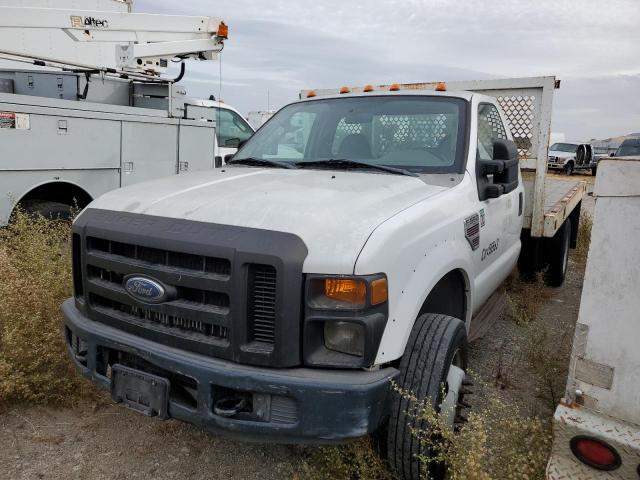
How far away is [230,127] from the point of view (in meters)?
9.35

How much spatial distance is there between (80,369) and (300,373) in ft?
4.06

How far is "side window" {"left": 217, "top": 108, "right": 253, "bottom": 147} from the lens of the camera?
30.1 feet

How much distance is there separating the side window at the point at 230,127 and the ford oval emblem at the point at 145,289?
22.9 ft

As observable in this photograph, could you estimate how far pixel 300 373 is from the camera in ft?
6.97

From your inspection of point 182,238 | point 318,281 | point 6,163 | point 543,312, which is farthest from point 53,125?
point 543,312

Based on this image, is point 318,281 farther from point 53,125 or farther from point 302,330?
point 53,125

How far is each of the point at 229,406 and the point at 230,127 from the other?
767 centimetres

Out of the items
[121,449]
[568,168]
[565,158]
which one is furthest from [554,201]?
[565,158]

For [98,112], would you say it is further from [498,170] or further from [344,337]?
[344,337]

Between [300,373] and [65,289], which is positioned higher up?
[300,373]

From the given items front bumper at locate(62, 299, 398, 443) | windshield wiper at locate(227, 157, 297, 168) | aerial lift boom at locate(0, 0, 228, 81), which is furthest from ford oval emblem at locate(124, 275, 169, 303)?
aerial lift boom at locate(0, 0, 228, 81)

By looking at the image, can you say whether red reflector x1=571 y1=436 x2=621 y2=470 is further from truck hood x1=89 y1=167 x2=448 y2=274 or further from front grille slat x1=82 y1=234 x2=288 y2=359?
front grille slat x1=82 y1=234 x2=288 y2=359

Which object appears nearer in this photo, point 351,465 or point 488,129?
point 351,465

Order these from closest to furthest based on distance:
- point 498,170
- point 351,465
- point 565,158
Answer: point 351,465
point 498,170
point 565,158
